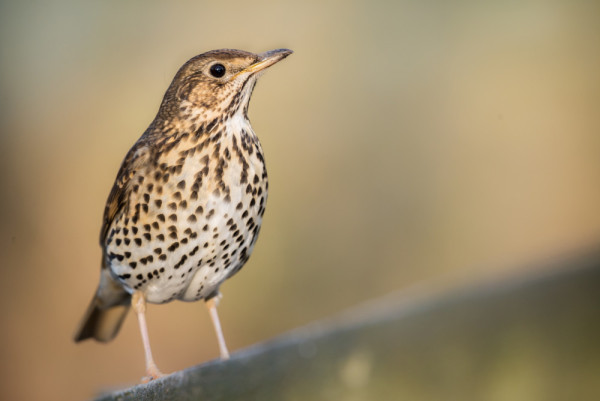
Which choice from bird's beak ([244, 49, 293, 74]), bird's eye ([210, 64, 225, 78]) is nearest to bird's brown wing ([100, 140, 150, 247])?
bird's eye ([210, 64, 225, 78])

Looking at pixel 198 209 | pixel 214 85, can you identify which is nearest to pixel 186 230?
pixel 198 209

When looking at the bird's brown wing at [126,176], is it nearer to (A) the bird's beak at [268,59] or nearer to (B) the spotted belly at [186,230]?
(B) the spotted belly at [186,230]

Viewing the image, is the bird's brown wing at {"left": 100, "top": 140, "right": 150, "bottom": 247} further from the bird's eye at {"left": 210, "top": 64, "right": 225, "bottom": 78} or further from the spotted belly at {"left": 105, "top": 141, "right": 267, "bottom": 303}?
the bird's eye at {"left": 210, "top": 64, "right": 225, "bottom": 78}

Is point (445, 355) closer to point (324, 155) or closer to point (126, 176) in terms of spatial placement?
point (126, 176)

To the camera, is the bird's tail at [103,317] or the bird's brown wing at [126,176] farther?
the bird's tail at [103,317]

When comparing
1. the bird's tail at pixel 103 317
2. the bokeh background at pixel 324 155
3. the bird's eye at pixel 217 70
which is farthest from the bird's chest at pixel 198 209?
the bokeh background at pixel 324 155

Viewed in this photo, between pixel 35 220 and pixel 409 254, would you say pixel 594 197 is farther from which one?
pixel 35 220
